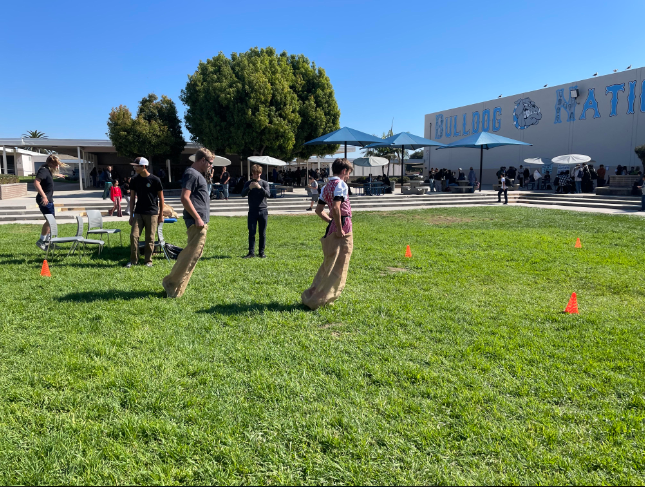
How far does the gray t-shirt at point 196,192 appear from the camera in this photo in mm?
5172

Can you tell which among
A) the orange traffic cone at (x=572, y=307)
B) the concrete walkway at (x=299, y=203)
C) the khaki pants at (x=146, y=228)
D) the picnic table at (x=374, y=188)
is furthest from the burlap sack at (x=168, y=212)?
the picnic table at (x=374, y=188)

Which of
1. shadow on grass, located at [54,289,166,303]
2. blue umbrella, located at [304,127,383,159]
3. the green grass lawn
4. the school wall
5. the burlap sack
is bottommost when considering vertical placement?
the green grass lawn

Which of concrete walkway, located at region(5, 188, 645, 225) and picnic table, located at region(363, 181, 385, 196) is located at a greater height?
picnic table, located at region(363, 181, 385, 196)

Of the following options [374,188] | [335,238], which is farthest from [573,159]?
[335,238]

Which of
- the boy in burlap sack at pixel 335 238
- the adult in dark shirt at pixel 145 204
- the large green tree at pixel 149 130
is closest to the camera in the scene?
the boy in burlap sack at pixel 335 238

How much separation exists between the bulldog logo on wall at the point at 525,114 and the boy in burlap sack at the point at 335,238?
29189 millimetres

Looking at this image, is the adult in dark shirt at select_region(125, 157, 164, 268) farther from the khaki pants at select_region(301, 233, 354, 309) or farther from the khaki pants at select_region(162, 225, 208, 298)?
the khaki pants at select_region(301, 233, 354, 309)

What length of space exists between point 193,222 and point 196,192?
0.37 metres

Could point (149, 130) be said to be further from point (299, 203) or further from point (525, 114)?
point (525, 114)

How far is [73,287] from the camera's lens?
6020 mm

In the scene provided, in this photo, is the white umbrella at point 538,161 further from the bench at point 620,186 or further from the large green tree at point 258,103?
the large green tree at point 258,103

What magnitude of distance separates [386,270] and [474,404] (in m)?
4.24

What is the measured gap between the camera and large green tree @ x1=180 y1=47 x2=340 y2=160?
2305cm

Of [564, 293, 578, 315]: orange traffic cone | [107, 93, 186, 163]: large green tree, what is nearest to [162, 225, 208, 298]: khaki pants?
[564, 293, 578, 315]: orange traffic cone
